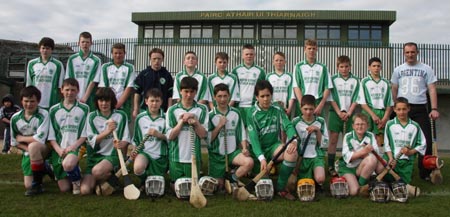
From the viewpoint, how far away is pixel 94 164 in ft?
15.1

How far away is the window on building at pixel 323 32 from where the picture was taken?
1958cm

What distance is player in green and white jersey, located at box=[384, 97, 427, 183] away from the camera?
15.9 ft

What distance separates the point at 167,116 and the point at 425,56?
11137 mm

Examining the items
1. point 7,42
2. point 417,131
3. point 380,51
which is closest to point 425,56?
point 380,51

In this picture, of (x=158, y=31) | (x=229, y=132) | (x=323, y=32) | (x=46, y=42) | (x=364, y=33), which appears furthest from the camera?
(x=158, y=31)

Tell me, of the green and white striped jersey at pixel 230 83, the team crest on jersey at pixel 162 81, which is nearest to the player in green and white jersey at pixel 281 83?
the green and white striped jersey at pixel 230 83

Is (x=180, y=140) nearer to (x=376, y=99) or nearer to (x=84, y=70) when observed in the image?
(x=84, y=70)

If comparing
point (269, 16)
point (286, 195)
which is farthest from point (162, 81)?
point (269, 16)

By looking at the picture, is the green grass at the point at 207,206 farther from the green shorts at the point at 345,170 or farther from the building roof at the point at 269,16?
the building roof at the point at 269,16

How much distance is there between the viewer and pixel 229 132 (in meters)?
Answer: 4.84

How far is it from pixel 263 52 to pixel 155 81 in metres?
8.22

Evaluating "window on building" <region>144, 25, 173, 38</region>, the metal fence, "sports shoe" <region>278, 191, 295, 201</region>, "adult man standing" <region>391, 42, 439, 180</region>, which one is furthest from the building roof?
"sports shoe" <region>278, 191, 295, 201</region>

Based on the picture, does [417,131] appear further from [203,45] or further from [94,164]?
[203,45]

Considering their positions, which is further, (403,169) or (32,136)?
(403,169)
